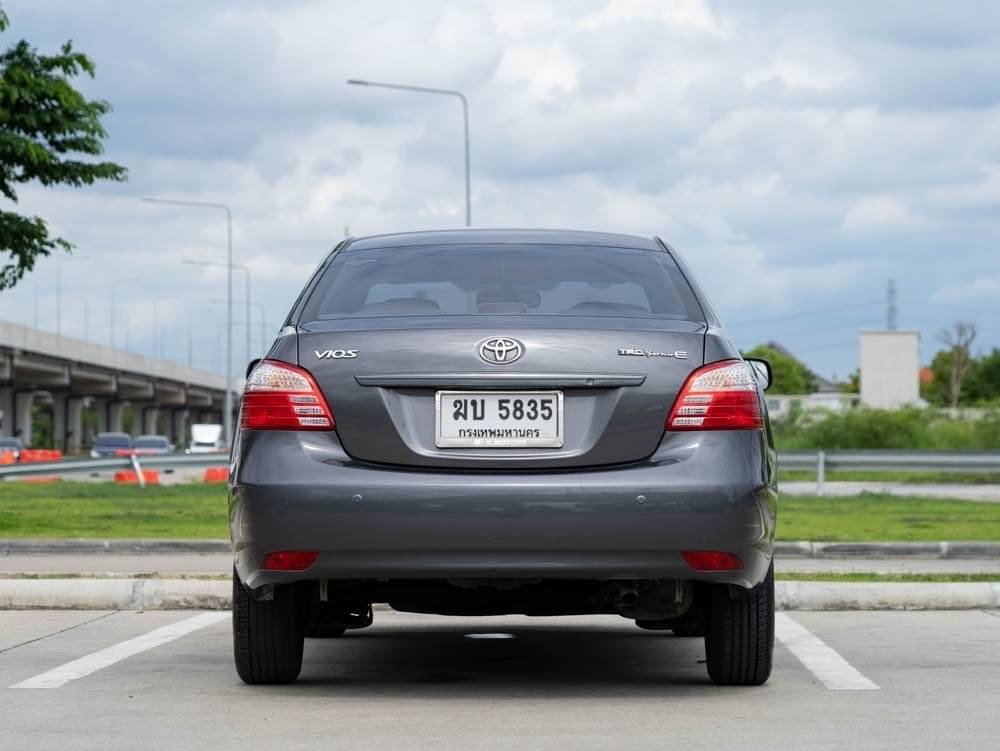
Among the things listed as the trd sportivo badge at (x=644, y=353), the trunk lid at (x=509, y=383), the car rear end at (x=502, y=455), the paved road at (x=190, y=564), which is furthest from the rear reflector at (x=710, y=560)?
the paved road at (x=190, y=564)

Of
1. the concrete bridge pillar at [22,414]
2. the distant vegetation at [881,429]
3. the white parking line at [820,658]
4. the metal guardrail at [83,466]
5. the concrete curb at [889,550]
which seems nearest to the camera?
the white parking line at [820,658]

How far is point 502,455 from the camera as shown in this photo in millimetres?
6062

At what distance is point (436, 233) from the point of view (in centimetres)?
743

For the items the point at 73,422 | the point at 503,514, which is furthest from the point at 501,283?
the point at 73,422

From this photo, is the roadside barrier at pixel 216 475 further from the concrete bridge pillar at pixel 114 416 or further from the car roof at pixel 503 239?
the concrete bridge pillar at pixel 114 416

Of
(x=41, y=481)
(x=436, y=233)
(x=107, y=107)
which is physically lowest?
(x=41, y=481)

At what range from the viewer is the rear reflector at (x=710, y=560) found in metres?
6.10

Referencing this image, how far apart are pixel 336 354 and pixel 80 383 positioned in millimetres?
97507

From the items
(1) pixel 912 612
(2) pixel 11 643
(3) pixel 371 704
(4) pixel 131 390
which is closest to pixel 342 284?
(3) pixel 371 704

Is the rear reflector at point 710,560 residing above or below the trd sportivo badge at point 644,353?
below

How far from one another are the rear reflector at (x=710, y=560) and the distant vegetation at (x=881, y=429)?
36.6 metres

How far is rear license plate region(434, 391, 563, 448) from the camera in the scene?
6.08 meters

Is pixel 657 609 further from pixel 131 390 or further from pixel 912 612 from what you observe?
pixel 131 390

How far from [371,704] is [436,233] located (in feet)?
6.60
